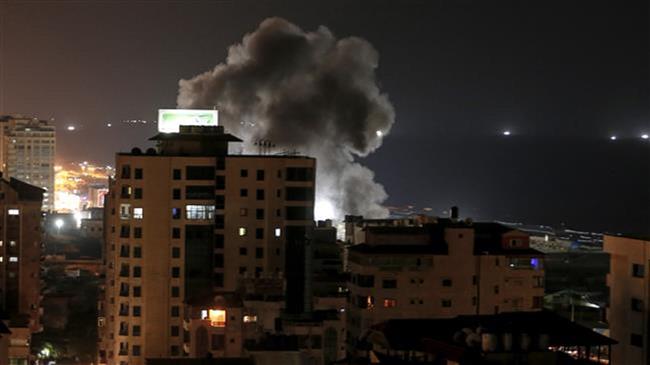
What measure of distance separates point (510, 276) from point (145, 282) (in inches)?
321

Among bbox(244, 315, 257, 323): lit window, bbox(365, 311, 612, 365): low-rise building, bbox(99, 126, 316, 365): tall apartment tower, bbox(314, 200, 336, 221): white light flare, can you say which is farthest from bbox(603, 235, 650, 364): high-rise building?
bbox(314, 200, 336, 221): white light flare

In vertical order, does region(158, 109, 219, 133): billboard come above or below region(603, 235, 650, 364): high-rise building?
above

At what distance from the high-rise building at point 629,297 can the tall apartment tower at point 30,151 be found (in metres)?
72.0

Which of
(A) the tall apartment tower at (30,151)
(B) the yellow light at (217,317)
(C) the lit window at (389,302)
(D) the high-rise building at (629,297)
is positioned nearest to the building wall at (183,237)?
(C) the lit window at (389,302)

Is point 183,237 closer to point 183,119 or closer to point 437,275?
point 183,119

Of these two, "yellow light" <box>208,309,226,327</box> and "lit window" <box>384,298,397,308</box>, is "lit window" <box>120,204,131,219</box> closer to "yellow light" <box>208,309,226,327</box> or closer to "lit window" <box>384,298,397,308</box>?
"yellow light" <box>208,309,226,327</box>

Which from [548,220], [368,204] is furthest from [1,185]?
[548,220]

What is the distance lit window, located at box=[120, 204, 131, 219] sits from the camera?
90.3ft

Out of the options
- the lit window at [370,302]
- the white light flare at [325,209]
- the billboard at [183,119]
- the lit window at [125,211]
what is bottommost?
the lit window at [370,302]

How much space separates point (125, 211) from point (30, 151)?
2427 inches

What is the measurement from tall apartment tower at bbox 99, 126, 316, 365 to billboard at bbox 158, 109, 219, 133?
2996mm

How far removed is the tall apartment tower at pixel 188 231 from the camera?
27.0m

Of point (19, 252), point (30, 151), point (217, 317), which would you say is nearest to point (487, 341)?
point (217, 317)

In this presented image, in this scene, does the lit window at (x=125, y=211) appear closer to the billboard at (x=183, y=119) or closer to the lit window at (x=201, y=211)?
the lit window at (x=201, y=211)
